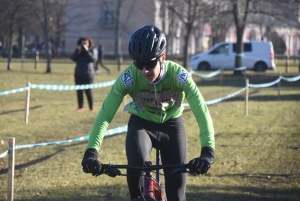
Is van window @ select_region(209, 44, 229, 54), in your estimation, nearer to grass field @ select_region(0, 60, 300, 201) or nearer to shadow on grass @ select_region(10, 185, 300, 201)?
grass field @ select_region(0, 60, 300, 201)

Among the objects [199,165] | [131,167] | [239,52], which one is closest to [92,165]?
[131,167]

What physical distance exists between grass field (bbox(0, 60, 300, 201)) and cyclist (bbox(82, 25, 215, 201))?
3055 millimetres

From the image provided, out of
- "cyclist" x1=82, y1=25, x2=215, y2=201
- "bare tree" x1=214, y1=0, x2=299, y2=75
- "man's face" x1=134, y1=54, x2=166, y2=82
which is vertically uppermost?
"bare tree" x1=214, y1=0, x2=299, y2=75

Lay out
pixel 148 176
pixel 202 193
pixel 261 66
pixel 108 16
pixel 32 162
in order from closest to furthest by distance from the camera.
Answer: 1. pixel 148 176
2. pixel 202 193
3. pixel 32 162
4. pixel 261 66
5. pixel 108 16

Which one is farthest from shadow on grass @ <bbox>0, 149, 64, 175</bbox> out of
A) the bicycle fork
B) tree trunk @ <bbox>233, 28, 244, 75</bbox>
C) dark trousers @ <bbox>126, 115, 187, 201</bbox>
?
tree trunk @ <bbox>233, 28, 244, 75</bbox>

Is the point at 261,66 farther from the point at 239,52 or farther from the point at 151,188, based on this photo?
the point at 151,188

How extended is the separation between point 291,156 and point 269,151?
572 mm

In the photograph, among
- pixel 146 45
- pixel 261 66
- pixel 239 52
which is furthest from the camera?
pixel 261 66

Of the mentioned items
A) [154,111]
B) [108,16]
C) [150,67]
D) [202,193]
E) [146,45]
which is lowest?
[202,193]

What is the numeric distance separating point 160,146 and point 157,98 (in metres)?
0.39

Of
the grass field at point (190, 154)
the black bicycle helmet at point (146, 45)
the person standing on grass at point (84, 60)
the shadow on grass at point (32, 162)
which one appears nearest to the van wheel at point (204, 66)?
the grass field at point (190, 154)

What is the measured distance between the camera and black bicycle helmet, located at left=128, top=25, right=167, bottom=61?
14.8 ft

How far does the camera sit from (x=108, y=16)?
64.4 metres

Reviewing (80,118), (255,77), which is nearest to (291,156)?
(80,118)
